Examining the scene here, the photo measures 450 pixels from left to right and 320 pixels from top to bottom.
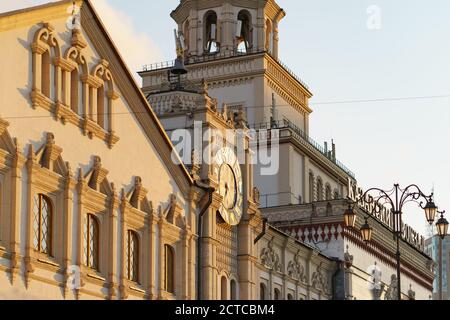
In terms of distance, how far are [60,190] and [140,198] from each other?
219 inches

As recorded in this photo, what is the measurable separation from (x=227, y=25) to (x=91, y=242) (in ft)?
145

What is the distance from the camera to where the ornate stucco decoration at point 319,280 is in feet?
210

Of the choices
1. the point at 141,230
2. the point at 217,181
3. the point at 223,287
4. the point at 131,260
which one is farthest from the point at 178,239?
the point at 223,287

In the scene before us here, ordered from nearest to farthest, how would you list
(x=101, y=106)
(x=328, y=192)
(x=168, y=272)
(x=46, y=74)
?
(x=46, y=74) → (x=101, y=106) → (x=168, y=272) → (x=328, y=192)

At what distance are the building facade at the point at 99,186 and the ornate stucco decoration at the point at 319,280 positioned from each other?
9.53 m

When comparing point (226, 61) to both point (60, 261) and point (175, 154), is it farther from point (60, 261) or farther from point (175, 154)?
point (60, 261)

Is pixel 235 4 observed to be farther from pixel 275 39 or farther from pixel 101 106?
pixel 101 106

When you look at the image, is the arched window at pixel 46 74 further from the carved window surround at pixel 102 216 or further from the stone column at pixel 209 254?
the stone column at pixel 209 254

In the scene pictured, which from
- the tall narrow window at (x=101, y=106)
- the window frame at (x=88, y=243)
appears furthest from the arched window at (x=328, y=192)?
the window frame at (x=88, y=243)

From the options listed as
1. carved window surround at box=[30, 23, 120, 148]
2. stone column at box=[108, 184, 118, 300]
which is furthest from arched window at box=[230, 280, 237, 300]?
carved window surround at box=[30, 23, 120, 148]

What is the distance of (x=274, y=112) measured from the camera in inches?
3322

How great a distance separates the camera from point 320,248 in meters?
69.9

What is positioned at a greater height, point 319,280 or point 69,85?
point 69,85
